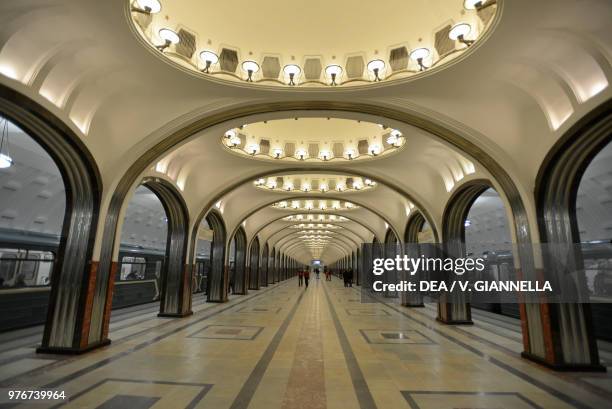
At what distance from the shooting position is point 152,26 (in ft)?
17.2

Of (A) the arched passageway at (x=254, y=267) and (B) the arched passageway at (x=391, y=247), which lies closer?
(B) the arched passageway at (x=391, y=247)

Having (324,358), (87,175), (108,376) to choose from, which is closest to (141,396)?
(108,376)

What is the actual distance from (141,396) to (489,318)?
11410 mm

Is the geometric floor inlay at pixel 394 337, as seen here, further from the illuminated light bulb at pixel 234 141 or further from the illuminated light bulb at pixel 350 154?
the illuminated light bulb at pixel 234 141

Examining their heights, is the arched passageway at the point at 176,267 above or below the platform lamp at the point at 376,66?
below

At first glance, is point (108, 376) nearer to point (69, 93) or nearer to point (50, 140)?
point (50, 140)

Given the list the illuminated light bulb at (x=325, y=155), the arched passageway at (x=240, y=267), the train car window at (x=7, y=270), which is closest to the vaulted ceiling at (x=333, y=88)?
the illuminated light bulb at (x=325, y=155)

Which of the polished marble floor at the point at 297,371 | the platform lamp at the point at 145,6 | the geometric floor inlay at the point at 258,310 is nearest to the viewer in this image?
the polished marble floor at the point at 297,371

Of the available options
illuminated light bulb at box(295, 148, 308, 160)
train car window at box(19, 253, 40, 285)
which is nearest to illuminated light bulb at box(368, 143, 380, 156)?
illuminated light bulb at box(295, 148, 308, 160)

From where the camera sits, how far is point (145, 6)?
4.43 m

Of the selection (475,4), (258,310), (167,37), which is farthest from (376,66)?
(258,310)

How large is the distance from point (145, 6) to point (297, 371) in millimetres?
5961

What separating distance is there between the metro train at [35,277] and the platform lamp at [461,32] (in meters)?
10.9

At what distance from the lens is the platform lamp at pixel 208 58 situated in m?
5.56
